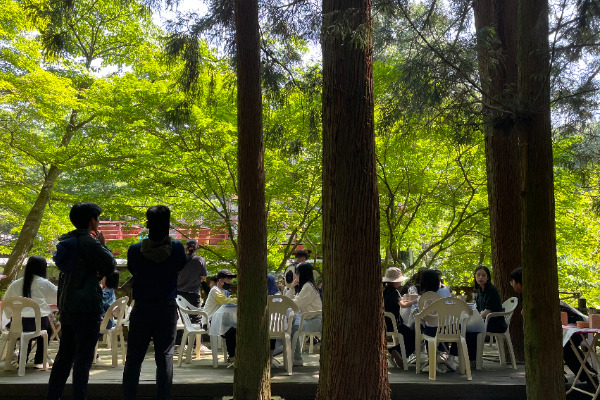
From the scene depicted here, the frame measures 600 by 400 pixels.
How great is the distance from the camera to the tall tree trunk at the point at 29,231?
44.9 feet

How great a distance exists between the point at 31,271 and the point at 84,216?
8.98ft

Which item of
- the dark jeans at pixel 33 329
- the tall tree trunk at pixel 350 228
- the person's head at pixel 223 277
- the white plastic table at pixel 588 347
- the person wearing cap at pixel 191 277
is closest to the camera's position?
the tall tree trunk at pixel 350 228

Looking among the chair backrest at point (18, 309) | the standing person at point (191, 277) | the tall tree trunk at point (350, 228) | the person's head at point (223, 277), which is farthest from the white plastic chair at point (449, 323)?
the chair backrest at point (18, 309)

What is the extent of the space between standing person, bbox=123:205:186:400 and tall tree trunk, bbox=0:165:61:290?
35.7 ft

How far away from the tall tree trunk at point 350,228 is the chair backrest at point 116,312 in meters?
3.69

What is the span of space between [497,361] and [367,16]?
5.40m

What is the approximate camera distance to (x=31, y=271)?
21.1 ft

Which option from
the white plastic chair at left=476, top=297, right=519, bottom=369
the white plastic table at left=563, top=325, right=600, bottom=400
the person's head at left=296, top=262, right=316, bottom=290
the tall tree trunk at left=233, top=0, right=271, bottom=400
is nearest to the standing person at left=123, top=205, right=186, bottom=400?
the tall tree trunk at left=233, top=0, right=271, bottom=400

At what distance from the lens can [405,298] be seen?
24.3ft

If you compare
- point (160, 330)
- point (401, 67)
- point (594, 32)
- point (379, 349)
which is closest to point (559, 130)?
point (594, 32)

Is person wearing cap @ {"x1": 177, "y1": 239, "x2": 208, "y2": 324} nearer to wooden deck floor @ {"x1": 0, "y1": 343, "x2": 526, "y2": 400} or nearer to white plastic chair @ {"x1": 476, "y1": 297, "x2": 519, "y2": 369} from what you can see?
wooden deck floor @ {"x1": 0, "y1": 343, "x2": 526, "y2": 400}

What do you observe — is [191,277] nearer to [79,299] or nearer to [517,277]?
[79,299]

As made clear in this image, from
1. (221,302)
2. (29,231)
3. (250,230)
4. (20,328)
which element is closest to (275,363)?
(221,302)

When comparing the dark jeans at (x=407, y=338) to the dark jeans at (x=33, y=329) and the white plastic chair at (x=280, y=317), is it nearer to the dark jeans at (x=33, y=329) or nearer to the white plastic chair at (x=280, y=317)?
the white plastic chair at (x=280, y=317)
